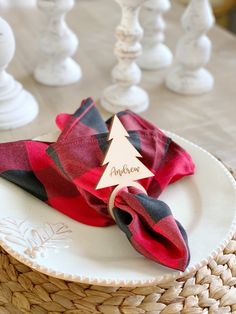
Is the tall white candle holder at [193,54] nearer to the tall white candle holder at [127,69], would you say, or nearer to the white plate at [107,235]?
the tall white candle holder at [127,69]

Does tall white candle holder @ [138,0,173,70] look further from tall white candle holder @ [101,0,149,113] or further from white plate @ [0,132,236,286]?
white plate @ [0,132,236,286]

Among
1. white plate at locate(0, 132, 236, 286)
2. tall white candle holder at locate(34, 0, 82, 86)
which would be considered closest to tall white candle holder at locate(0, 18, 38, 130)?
tall white candle holder at locate(34, 0, 82, 86)

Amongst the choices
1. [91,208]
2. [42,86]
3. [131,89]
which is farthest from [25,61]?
[91,208]

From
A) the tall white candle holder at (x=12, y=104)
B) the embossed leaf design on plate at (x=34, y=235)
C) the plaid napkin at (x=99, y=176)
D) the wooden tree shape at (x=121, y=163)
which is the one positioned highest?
the wooden tree shape at (x=121, y=163)

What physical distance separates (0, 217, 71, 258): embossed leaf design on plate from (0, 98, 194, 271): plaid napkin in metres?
0.03

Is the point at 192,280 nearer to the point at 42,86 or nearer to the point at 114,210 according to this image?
the point at 114,210

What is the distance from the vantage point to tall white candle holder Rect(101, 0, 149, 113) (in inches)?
31.9

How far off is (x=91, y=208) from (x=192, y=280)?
132 mm

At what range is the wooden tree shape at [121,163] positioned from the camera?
1.87 feet

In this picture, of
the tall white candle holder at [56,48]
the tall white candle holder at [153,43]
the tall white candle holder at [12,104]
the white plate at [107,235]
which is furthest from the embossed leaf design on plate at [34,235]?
the tall white candle holder at [153,43]

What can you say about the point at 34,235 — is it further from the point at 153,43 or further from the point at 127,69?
the point at 153,43

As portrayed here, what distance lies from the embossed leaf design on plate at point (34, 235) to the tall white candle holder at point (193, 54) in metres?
0.46

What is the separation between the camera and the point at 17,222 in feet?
1.86

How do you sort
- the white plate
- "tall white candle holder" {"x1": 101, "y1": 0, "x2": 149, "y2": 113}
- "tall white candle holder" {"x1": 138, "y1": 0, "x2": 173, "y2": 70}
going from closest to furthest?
the white plate, "tall white candle holder" {"x1": 101, "y1": 0, "x2": 149, "y2": 113}, "tall white candle holder" {"x1": 138, "y1": 0, "x2": 173, "y2": 70}
